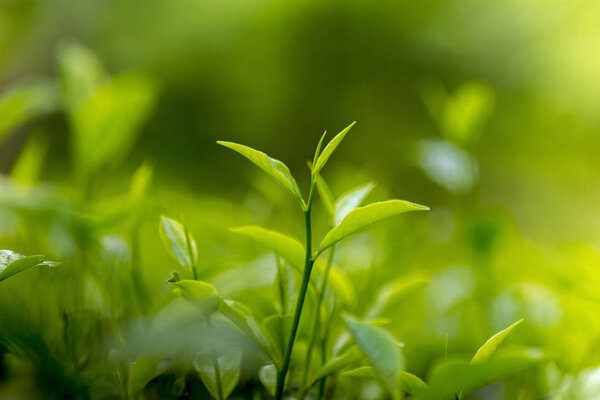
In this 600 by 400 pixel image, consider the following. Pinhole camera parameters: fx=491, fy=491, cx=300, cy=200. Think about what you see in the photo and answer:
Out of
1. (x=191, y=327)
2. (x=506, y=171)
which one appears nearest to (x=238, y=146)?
(x=191, y=327)

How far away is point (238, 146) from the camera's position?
231 millimetres

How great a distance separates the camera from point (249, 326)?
239mm

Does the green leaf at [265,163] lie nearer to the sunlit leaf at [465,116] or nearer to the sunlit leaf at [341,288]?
the sunlit leaf at [341,288]

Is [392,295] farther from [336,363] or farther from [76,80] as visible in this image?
[76,80]

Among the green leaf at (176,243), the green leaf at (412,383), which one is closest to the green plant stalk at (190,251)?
the green leaf at (176,243)

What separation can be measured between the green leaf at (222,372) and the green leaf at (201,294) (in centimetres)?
4

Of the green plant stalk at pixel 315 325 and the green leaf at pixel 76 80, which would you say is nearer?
the green plant stalk at pixel 315 325

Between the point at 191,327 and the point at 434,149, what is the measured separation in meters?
0.36

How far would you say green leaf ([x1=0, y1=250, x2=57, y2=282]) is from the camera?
234mm

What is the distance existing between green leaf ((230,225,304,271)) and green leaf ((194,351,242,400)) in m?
0.07

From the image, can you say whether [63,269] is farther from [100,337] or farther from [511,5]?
[511,5]

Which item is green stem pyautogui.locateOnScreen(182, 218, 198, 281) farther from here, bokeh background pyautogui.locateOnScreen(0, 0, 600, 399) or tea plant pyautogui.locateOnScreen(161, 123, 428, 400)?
bokeh background pyautogui.locateOnScreen(0, 0, 600, 399)

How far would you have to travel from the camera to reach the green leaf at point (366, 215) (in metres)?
0.22

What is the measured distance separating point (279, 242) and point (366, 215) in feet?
0.16
